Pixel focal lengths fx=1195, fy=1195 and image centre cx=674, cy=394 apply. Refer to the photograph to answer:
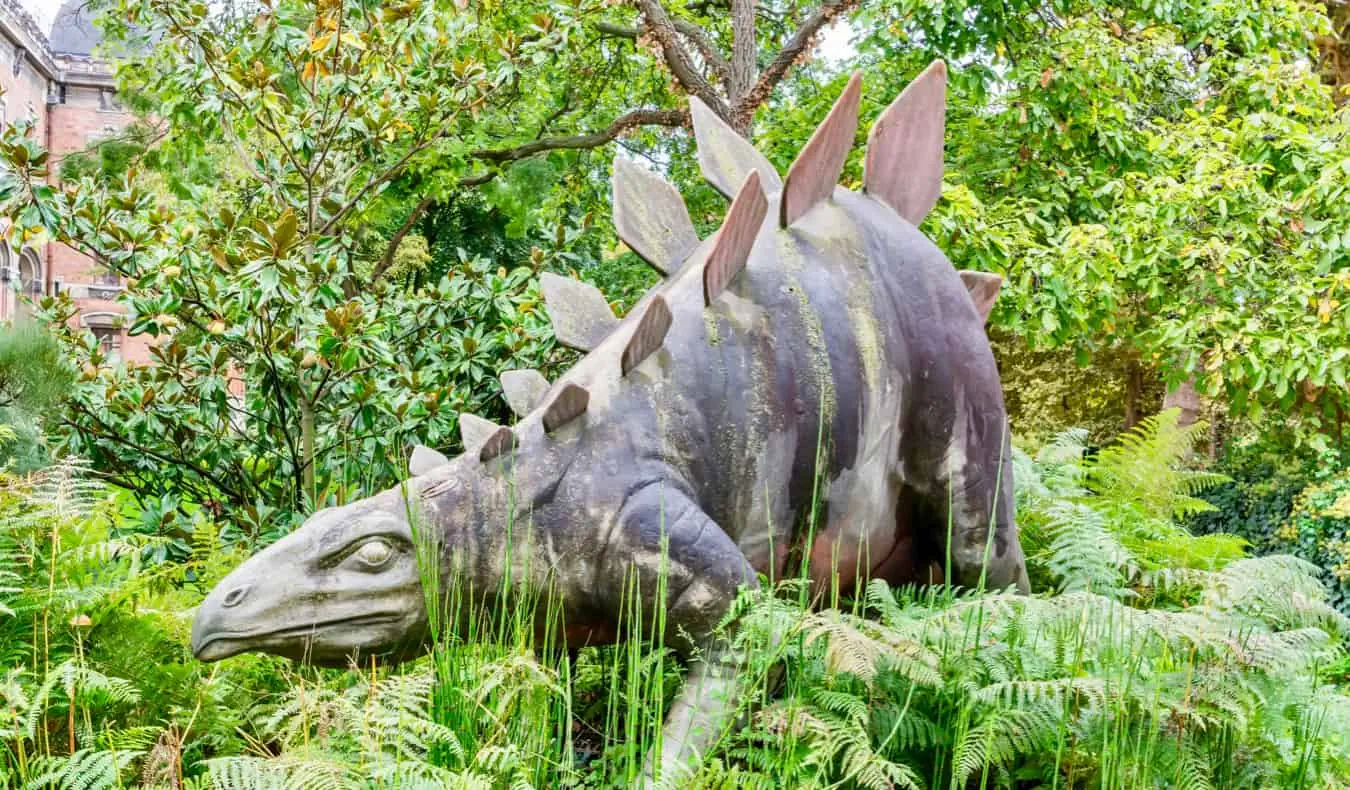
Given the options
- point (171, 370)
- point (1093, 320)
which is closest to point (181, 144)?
point (171, 370)

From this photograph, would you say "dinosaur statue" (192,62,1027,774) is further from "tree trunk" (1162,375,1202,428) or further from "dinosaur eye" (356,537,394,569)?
"tree trunk" (1162,375,1202,428)

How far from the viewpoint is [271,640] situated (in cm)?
240

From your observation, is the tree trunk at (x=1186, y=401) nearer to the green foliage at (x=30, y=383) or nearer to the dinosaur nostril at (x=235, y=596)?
the green foliage at (x=30, y=383)

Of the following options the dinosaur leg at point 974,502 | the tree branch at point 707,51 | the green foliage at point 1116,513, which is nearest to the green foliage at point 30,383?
the dinosaur leg at point 974,502

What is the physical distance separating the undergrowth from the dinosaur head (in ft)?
0.25

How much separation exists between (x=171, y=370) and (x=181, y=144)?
4856 millimetres

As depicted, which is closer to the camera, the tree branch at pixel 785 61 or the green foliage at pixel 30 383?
the green foliage at pixel 30 383

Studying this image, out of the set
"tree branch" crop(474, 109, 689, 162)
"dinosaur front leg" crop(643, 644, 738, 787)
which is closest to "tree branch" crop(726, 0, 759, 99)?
"tree branch" crop(474, 109, 689, 162)

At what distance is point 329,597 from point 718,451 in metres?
0.91

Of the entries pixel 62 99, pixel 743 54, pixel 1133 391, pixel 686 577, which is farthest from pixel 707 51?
pixel 62 99

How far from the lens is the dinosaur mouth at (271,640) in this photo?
2.38 m

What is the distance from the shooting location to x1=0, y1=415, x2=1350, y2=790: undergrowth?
209 cm

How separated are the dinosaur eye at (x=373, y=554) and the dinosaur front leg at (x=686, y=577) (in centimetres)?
46

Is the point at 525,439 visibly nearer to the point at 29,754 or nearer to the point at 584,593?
the point at 584,593
